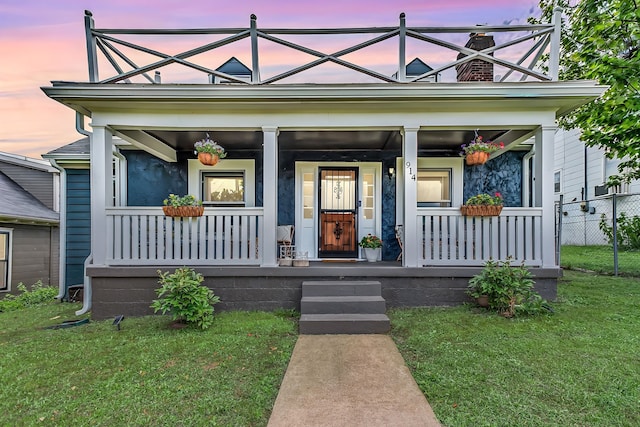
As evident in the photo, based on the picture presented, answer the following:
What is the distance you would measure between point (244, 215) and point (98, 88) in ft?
8.20

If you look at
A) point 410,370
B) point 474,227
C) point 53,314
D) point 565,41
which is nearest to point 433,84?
point 474,227

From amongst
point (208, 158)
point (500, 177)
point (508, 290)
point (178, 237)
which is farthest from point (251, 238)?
point (500, 177)

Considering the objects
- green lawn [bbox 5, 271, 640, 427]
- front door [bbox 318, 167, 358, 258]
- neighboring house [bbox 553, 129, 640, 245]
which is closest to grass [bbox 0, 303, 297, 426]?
green lawn [bbox 5, 271, 640, 427]

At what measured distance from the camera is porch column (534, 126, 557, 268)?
4.31m

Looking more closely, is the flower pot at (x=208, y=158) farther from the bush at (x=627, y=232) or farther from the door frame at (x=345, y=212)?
the bush at (x=627, y=232)

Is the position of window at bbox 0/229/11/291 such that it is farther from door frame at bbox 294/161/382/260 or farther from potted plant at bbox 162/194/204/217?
door frame at bbox 294/161/382/260

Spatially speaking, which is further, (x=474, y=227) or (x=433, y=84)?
(x=474, y=227)

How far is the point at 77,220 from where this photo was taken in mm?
6195

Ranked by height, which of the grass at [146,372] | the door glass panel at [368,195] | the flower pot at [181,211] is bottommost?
the grass at [146,372]

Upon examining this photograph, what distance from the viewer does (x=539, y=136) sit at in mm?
4398

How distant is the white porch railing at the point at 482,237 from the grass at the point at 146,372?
7.55ft

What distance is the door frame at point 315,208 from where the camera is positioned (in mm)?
6184

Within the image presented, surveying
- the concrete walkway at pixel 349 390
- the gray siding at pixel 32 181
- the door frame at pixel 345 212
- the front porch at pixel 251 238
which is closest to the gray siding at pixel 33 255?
the gray siding at pixel 32 181

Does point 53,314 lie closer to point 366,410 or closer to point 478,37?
point 366,410
